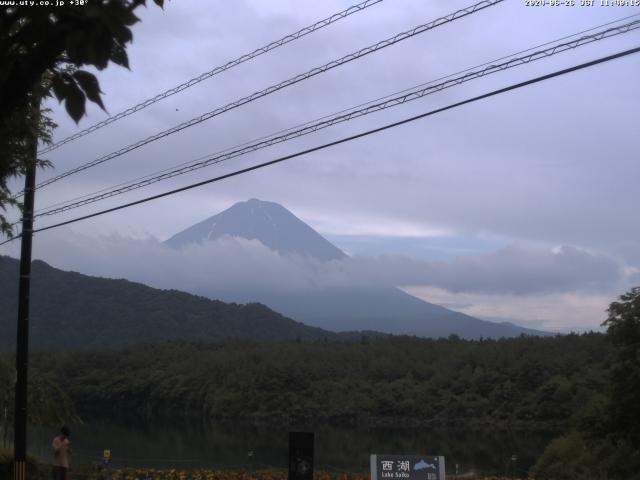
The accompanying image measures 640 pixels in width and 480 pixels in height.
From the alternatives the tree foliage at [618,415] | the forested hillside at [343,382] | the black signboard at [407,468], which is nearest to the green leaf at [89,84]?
the black signboard at [407,468]

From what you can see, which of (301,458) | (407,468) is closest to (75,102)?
(301,458)

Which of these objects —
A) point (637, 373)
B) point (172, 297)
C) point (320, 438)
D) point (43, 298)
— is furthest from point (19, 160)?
point (172, 297)

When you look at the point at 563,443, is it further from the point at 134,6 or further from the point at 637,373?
the point at 134,6

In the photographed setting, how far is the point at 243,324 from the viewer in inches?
6289

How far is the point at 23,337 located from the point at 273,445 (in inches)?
1312

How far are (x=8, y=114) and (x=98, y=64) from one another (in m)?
0.83

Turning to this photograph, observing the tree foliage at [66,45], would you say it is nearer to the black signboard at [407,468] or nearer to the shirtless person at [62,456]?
the black signboard at [407,468]

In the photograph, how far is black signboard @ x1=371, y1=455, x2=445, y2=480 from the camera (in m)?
13.9

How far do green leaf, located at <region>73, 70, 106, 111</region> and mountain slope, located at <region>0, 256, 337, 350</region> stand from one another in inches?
5155

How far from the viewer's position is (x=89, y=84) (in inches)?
166

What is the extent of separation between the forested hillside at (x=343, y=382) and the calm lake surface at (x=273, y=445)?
5.33m

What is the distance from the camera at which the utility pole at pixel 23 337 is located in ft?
52.2

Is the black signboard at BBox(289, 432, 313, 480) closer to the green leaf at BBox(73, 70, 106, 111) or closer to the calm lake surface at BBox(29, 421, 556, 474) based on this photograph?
the green leaf at BBox(73, 70, 106, 111)

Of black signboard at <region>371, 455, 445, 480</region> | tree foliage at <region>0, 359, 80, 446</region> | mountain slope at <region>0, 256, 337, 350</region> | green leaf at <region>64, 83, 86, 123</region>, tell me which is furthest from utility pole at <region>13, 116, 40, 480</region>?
mountain slope at <region>0, 256, 337, 350</region>
